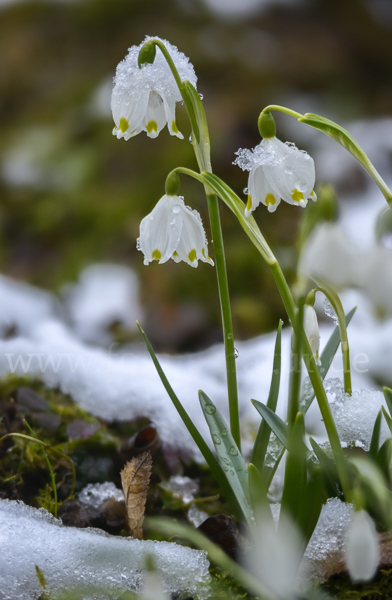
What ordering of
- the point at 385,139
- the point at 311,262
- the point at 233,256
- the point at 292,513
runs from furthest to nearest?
1. the point at 385,139
2. the point at 233,256
3. the point at 292,513
4. the point at 311,262

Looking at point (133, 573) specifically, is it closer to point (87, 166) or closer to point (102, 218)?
point (102, 218)

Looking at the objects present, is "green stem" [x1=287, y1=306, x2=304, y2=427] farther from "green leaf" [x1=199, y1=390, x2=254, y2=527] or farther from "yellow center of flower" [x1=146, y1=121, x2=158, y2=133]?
"yellow center of flower" [x1=146, y1=121, x2=158, y2=133]

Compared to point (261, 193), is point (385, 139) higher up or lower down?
higher up

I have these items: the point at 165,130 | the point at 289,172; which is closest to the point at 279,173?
the point at 289,172

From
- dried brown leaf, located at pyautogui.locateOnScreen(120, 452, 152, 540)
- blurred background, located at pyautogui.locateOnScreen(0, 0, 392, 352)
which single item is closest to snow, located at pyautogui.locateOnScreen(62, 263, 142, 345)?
blurred background, located at pyautogui.locateOnScreen(0, 0, 392, 352)

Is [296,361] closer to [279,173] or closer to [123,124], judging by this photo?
[279,173]

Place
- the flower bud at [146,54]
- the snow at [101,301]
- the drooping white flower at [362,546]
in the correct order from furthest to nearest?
the snow at [101,301] < the flower bud at [146,54] < the drooping white flower at [362,546]

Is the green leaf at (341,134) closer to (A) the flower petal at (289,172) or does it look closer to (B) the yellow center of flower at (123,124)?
(A) the flower petal at (289,172)

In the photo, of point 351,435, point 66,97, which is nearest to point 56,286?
point 66,97

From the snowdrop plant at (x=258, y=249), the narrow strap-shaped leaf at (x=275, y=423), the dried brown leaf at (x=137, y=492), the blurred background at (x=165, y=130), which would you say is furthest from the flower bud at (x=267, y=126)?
the blurred background at (x=165, y=130)
